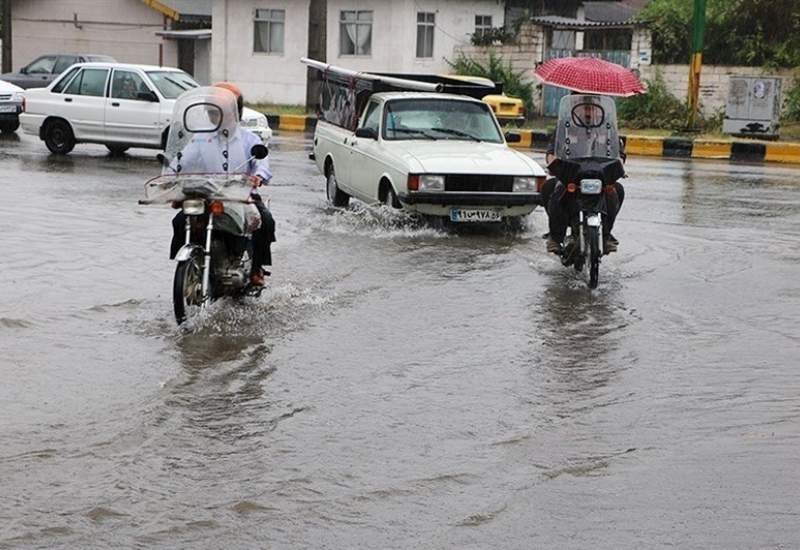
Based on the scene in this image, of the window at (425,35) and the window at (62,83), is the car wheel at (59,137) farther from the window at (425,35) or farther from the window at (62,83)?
the window at (425,35)

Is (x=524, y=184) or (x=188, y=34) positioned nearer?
(x=524, y=184)

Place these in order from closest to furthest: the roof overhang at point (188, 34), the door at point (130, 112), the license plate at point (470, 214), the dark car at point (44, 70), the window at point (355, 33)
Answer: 1. the license plate at point (470, 214)
2. the door at point (130, 112)
3. the dark car at point (44, 70)
4. the window at point (355, 33)
5. the roof overhang at point (188, 34)

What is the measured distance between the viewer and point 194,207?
8.96 metres

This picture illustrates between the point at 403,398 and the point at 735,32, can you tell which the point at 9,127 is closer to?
the point at 735,32

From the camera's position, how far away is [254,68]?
40906 mm

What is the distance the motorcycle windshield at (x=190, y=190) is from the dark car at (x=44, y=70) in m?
24.9

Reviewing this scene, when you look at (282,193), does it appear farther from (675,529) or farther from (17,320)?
(675,529)

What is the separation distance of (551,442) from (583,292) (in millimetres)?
4386

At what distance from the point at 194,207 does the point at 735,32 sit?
26.4 metres

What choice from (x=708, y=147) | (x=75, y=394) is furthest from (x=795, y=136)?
(x=75, y=394)

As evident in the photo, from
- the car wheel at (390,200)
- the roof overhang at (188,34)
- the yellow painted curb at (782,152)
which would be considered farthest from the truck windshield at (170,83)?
the roof overhang at (188,34)

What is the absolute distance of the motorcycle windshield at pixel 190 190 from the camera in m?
8.98

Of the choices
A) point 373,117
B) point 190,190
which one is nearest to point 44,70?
point 373,117

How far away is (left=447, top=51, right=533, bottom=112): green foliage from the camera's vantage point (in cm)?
3575
